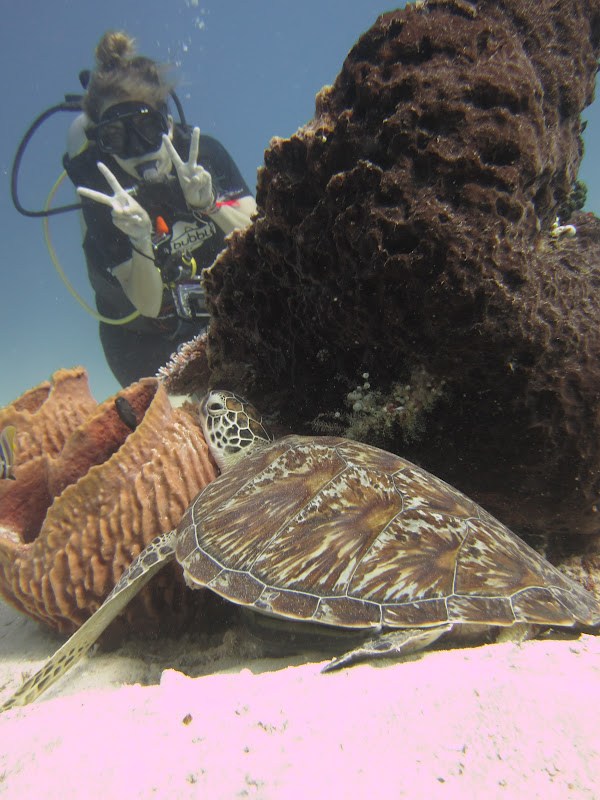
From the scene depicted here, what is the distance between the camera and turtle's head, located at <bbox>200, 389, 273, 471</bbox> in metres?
2.64

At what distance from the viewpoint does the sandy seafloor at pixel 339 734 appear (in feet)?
2.83

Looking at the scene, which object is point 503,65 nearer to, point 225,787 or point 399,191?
point 399,191

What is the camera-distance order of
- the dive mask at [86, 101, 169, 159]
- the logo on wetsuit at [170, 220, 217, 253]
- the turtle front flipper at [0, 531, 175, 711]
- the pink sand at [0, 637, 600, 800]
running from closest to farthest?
the pink sand at [0, 637, 600, 800]
the turtle front flipper at [0, 531, 175, 711]
the logo on wetsuit at [170, 220, 217, 253]
the dive mask at [86, 101, 169, 159]

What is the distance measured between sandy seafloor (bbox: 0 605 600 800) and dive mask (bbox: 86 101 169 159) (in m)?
7.45

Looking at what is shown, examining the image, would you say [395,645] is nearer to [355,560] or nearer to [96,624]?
[355,560]

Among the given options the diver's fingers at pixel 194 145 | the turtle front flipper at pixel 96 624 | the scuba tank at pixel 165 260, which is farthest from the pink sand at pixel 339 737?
the diver's fingers at pixel 194 145

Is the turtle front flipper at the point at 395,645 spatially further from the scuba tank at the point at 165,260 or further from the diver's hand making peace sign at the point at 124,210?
the diver's hand making peace sign at the point at 124,210

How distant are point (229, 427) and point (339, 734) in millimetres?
1880

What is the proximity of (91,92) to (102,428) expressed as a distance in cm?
669

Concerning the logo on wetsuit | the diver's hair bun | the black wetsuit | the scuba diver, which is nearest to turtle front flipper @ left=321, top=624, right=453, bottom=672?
the scuba diver

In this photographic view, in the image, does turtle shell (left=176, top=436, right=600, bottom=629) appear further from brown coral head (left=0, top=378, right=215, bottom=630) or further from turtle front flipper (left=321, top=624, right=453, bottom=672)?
brown coral head (left=0, top=378, right=215, bottom=630)

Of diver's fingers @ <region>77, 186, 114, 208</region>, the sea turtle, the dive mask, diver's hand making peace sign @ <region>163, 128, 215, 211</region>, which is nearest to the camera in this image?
the sea turtle

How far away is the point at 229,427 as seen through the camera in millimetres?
2670

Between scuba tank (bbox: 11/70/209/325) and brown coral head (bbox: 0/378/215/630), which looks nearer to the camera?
brown coral head (bbox: 0/378/215/630)
